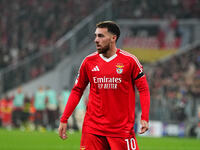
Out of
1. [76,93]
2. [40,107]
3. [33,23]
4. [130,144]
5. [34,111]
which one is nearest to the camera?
[130,144]

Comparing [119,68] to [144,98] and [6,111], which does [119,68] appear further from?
[6,111]

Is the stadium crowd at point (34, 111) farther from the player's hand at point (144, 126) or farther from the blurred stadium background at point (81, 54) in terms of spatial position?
the player's hand at point (144, 126)

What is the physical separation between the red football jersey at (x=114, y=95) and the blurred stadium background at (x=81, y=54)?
17.3 meters

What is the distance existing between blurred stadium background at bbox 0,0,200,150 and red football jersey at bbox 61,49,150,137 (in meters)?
17.3

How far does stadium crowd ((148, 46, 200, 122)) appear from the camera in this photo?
24266mm

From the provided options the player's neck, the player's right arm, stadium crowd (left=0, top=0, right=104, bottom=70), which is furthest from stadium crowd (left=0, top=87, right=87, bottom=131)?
the player's neck

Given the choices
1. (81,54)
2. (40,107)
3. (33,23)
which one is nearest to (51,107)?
(40,107)

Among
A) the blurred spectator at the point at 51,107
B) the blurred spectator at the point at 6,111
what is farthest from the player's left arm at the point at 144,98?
the blurred spectator at the point at 6,111

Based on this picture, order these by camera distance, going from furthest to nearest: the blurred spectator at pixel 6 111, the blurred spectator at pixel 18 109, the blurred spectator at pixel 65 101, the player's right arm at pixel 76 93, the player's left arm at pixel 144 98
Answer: the blurred spectator at pixel 6 111 → the blurred spectator at pixel 18 109 → the blurred spectator at pixel 65 101 → the player's right arm at pixel 76 93 → the player's left arm at pixel 144 98

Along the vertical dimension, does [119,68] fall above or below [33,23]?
below

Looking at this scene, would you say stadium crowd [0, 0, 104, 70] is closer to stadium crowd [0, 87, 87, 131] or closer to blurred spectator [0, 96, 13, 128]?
blurred spectator [0, 96, 13, 128]

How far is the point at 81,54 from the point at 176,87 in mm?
6398

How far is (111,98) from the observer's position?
6730 millimetres

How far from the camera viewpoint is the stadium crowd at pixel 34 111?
27.2 meters
